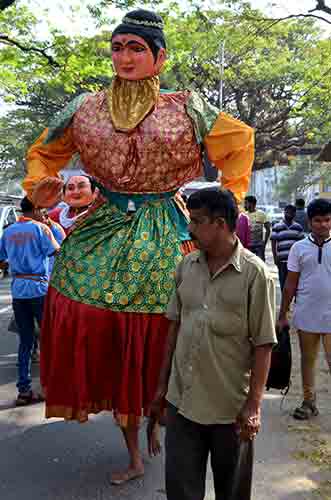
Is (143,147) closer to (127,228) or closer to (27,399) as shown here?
(127,228)

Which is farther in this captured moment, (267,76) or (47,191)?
(267,76)

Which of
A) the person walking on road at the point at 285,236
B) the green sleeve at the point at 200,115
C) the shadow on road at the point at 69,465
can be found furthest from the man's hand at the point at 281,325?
the person walking on road at the point at 285,236

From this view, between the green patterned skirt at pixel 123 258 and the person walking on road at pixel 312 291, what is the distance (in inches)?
64.5

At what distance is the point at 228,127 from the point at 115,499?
213 centimetres

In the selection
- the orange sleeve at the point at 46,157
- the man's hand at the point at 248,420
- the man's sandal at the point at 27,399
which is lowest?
the man's sandal at the point at 27,399

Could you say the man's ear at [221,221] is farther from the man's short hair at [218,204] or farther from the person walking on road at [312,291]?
the person walking on road at [312,291]

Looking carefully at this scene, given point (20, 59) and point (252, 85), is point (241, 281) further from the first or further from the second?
point (252, 85)

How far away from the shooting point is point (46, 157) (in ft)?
11.8

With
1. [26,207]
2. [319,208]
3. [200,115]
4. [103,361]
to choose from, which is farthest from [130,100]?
[26,207]

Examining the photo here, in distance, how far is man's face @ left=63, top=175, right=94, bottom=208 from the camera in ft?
18.2

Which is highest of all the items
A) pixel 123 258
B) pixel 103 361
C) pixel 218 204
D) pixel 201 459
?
pixel 218 204

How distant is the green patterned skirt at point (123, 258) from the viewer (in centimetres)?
322

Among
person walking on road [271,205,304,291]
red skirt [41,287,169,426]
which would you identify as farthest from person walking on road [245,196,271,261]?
red skirt [41,287,169,426]

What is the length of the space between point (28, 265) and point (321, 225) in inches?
98.8
